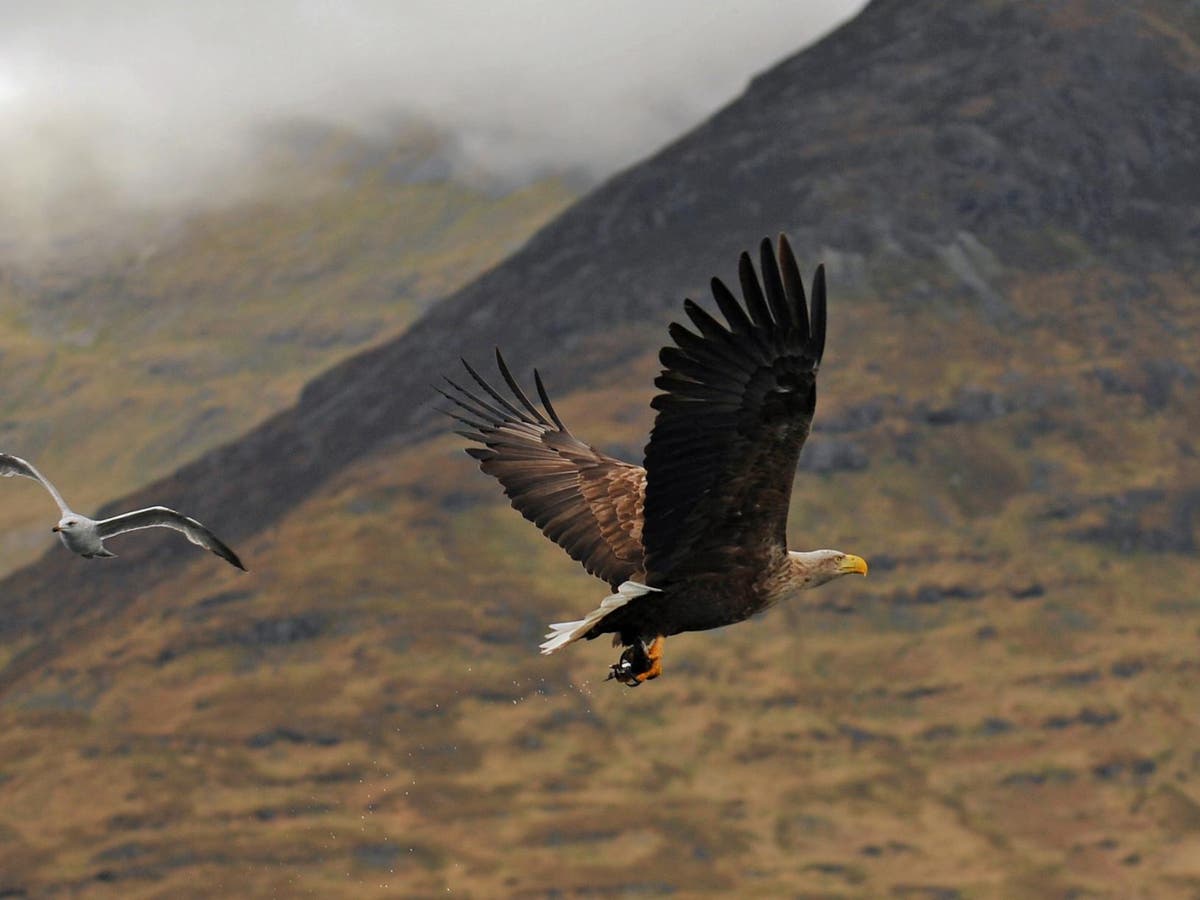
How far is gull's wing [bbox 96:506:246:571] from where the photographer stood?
22000mm

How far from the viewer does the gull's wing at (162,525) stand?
22000 mm

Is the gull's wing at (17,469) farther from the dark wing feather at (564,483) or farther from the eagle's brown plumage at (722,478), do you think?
the eagle's brown plumage at (722,478)

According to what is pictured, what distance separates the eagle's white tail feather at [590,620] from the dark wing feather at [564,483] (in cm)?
199

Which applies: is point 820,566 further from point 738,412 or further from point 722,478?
point 738,412

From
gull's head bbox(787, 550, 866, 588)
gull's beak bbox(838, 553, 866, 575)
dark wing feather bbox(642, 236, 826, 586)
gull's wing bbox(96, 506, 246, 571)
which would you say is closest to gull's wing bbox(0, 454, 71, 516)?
gull's wing bbox(96, 506, 246, 571)

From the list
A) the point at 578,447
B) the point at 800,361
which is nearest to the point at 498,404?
the point at 578,447

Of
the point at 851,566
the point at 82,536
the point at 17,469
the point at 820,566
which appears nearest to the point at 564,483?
the point at 851,566

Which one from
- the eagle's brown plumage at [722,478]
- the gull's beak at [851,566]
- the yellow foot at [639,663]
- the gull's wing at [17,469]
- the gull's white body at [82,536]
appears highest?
the gull's wing at [17,469]

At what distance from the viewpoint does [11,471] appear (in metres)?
21.9

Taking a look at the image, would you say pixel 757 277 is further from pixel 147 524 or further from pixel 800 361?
pixel 147 524

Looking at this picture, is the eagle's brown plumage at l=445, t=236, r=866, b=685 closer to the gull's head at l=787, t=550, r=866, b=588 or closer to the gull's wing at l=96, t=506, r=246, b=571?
the gull's head at l=787, t=550, r=866, b=588

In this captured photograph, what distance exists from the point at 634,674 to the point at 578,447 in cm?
499

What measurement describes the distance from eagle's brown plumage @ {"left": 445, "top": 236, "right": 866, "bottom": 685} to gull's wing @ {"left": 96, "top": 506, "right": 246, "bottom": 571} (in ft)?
12.7

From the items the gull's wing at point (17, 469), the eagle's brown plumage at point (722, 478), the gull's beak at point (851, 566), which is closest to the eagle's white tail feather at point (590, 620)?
the eagle's brown plumage at point (722, 478)
